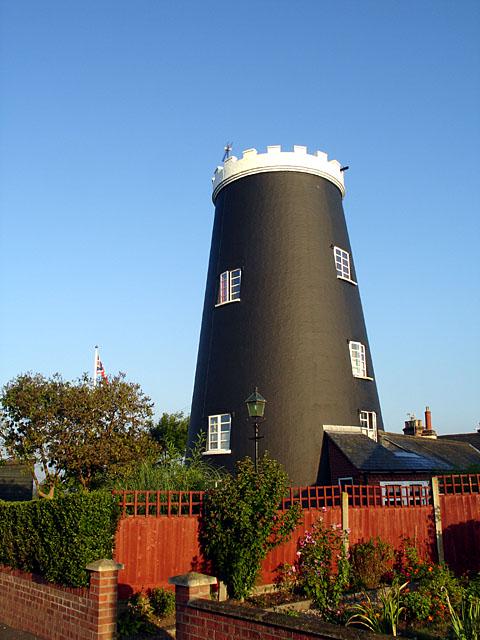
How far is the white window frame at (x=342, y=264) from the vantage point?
22.3 metres

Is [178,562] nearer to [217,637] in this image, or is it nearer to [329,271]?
[217,637]

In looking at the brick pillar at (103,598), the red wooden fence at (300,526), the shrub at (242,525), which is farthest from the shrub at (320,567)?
the brick pillar at (103,598)

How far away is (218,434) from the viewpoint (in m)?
20.3

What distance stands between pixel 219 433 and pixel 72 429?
4.76m

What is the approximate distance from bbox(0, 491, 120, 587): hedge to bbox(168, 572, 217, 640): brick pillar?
2.25m

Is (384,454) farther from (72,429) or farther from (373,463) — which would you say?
(72,429)

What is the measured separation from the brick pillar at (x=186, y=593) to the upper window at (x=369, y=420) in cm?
1398

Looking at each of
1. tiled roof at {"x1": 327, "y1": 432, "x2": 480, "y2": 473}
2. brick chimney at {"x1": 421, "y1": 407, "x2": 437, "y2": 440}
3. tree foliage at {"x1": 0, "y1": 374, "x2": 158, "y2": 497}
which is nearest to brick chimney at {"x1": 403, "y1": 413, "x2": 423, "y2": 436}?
brick chimney at {"x1": 421, "y1": 407, "x2": 437, "y2": 440}

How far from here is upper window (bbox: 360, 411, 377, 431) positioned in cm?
2096

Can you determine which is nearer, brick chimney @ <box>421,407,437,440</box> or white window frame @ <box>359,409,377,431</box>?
white window frame @ <box>359,409,377,431</box>

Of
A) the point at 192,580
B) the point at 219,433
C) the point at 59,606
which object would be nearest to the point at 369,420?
the point at 219,433

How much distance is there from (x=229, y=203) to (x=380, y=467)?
36.1 ft

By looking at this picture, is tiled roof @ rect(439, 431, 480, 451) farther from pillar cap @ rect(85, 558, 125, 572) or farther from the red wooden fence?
pillar cap @ rect(85, 558, 125, 572)

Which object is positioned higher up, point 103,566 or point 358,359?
point 358,359
